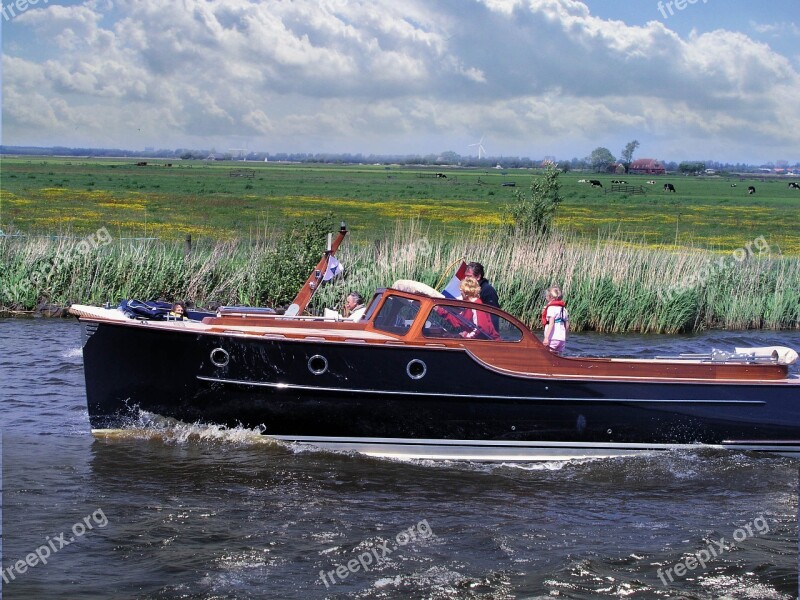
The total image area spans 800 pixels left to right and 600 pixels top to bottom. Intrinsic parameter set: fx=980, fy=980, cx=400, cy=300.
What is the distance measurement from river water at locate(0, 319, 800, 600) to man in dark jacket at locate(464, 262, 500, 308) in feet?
6.97

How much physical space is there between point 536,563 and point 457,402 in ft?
9.10

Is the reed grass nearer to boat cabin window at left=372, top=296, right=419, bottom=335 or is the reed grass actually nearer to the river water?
the river water

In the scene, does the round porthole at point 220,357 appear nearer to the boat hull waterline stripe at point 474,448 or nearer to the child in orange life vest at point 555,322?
the boat hull waterline stripe at point 474,448

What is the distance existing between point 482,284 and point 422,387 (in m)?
2.10

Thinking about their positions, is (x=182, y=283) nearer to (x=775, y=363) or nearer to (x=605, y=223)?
(x=775, y=363)

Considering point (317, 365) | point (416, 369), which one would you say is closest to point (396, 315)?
point (416, 369)

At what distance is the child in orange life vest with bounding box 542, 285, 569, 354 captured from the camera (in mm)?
11883

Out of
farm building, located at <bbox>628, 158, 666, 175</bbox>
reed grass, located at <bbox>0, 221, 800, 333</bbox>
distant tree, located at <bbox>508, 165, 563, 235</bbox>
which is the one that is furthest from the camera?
farm building, located at <bbox>628, 158, 666, 175</bbox>

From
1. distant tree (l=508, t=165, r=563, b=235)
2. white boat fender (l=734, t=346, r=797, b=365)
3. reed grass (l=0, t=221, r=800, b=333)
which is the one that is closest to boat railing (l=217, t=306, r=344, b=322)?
white boat fender (l=734, t=346, r=797, b=365)

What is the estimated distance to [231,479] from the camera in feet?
34.8

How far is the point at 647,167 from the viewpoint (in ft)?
610

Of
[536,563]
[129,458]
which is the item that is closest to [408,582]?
[536,563]

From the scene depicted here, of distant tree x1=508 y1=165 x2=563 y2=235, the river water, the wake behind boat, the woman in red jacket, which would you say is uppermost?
distant tree x1=508 y1=165 x2=563 y2=235

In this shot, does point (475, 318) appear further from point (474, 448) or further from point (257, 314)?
point (257, 314)
